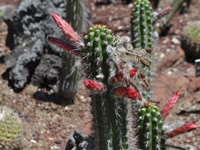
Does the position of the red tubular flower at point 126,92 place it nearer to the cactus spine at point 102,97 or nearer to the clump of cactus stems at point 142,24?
the cactus spine at point 102,97

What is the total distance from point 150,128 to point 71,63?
1460mm

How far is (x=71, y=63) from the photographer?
10.9 ft

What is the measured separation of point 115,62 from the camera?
1.65 m

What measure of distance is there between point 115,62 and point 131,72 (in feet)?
0.39

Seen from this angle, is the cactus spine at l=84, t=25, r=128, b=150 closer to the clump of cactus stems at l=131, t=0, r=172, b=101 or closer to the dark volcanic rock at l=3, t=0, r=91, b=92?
the clump of cactus stems at l=131, t=0, r=172, b=101

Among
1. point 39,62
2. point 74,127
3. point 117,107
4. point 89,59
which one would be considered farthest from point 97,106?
point 39,62

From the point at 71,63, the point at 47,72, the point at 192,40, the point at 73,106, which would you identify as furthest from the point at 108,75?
the point at 192,40

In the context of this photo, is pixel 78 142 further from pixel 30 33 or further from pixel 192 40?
pixel 192 40

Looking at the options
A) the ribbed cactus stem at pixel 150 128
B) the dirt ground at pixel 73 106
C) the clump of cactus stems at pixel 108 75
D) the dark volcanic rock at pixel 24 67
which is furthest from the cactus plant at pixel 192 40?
the clump of cactus stems at pixel 108 75

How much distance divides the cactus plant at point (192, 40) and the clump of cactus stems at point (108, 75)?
3358 mm

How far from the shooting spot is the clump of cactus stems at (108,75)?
5.46ft

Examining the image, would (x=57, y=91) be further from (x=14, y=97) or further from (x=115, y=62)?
(x=115, y=62)

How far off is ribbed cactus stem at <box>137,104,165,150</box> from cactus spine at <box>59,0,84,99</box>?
37.8 inches

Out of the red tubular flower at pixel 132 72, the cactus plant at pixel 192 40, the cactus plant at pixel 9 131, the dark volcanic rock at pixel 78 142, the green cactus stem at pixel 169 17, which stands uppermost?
the green cactus stem at pixel 169 17
